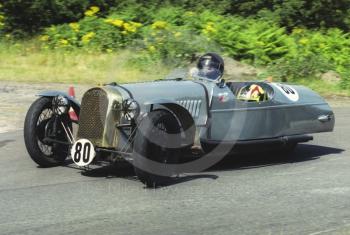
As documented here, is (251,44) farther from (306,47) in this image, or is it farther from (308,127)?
(308,127)

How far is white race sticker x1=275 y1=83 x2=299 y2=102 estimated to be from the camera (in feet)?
29.5

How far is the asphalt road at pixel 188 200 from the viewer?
19.1 ft

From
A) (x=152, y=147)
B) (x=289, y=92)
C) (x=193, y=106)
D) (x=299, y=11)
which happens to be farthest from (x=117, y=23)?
(x=152, y=147)

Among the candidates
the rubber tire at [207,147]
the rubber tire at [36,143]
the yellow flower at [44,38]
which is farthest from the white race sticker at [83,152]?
the yellow flower at [44,38]

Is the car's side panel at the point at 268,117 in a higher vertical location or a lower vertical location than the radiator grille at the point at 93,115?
lower

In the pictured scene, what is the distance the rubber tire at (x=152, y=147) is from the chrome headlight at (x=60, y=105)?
63.7 inches

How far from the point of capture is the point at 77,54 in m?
19.5

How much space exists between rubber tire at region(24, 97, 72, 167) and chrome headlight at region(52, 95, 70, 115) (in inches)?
2.5

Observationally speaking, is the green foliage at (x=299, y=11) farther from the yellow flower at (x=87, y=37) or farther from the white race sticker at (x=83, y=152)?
the white race sticker at (x=83, y=152)

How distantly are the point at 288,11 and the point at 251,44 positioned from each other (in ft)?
12.6

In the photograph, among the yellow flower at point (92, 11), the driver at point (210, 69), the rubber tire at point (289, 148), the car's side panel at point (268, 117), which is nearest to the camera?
the car's side panel at point (268, 117)

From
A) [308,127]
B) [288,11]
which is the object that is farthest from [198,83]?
[288,11]

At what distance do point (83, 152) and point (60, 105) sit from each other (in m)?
1.22

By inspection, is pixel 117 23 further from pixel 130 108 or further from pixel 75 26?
pixel 130 108
